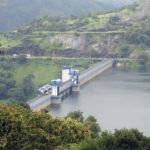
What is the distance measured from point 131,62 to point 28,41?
13.7m

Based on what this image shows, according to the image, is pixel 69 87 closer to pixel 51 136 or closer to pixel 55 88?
pixel 55 88

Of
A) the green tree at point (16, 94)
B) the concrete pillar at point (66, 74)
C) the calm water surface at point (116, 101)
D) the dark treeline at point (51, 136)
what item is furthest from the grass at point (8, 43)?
the dark treeline at point (51, 136)

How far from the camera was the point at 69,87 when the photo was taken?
53.8 metres

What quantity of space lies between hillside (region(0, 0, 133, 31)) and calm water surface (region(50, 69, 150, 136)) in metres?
45.9

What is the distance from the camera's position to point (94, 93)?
50344 mm

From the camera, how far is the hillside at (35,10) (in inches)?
4215

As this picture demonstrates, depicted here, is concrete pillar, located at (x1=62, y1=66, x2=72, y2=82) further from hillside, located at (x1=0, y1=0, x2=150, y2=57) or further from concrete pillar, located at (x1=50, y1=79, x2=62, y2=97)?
hillside, located at (x1=0, y1=0, x2=150, y2=57)

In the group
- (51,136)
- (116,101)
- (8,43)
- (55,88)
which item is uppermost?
(8,43)

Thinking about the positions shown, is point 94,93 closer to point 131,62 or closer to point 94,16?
point 131,62

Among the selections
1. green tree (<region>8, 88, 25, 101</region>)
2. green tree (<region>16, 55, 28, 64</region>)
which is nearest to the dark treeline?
green tree (<region>8, 88, 25, 101</region>)

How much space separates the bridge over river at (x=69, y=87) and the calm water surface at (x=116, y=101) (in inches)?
25.8

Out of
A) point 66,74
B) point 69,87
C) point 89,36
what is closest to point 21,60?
point 66,74

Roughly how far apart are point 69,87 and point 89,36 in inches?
872

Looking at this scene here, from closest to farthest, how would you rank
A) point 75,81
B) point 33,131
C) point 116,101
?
point 33,131, point 116,101, point 75,81
